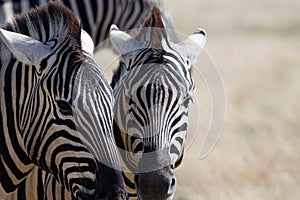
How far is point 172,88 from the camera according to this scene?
21.3ft

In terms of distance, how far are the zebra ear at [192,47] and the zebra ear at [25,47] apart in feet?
4.36

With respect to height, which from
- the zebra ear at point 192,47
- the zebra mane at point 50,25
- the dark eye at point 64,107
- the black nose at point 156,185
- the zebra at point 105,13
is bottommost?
the zebra at point 105,13

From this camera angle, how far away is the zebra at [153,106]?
6.23 meters

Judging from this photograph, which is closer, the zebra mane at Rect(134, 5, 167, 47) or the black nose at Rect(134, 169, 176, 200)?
the black nose at Rect(134, 169, 176, 200)

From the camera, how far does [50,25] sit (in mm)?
6316

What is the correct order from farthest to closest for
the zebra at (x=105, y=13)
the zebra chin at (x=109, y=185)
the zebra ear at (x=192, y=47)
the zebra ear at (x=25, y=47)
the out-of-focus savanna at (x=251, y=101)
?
the zebra at (x=105, y=13) → the out-of-focus savanna at (x=251, y=101) → the zebra ear at (x=192, y=47) → the zebra ear at (x=25, y=47) → the zebra chin at (x=109, y=185)

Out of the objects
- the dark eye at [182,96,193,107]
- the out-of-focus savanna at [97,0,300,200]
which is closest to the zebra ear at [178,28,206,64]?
the dark eye at [182,96,193,107]

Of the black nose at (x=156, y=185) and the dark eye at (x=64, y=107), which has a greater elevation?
the dark eye at (x=64, y=107)

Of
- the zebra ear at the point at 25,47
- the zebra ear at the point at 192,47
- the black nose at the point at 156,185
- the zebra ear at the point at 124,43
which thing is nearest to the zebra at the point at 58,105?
the zebra ear at the point at 25,47

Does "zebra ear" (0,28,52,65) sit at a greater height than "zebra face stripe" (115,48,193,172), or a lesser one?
greater

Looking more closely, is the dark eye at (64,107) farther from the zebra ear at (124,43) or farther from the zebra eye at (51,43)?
the zebra ear at (124,43)

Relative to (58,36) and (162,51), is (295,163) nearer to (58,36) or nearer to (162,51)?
(162,51)

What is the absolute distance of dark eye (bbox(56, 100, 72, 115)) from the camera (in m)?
5.88

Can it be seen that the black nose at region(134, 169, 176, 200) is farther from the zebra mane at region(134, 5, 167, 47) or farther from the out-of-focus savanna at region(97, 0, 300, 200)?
the out-of-focus savanna at region(97, 0, 300, 200)
